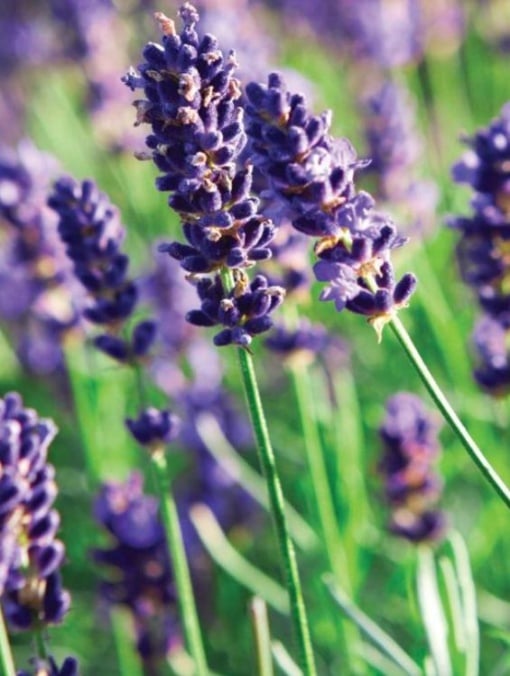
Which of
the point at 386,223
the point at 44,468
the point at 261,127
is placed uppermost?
the point at 261,127

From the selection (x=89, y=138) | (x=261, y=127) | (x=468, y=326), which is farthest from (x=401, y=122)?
(x=89, y=138)

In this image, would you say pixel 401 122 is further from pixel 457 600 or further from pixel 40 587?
pixel 40 587

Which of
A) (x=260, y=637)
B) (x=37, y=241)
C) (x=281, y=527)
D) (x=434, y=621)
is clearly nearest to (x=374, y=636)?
(x=434, y=621)

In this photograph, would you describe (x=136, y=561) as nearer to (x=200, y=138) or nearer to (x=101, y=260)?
(x=101, y=260)

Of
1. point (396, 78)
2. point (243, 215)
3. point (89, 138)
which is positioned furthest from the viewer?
point (89, 138)

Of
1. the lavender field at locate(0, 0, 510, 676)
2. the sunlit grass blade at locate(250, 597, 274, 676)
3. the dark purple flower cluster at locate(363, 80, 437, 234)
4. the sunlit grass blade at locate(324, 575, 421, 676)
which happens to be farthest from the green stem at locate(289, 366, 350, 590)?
the dark purple flower cluster at locate(363, 80, 437, 234)

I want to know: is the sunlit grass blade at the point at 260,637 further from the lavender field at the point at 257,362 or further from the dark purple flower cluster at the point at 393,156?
the dark purple flower cluster at the point at 393,156

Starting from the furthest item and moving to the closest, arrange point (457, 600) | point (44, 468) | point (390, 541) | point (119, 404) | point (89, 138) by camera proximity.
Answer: point (89, 138)
point (119, 404)
point (390, 541)
point (457, 600)
point (44, 468)

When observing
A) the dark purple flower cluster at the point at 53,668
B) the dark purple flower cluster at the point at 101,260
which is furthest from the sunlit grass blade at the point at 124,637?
the dark purple flower cluster at the point at 53,668
